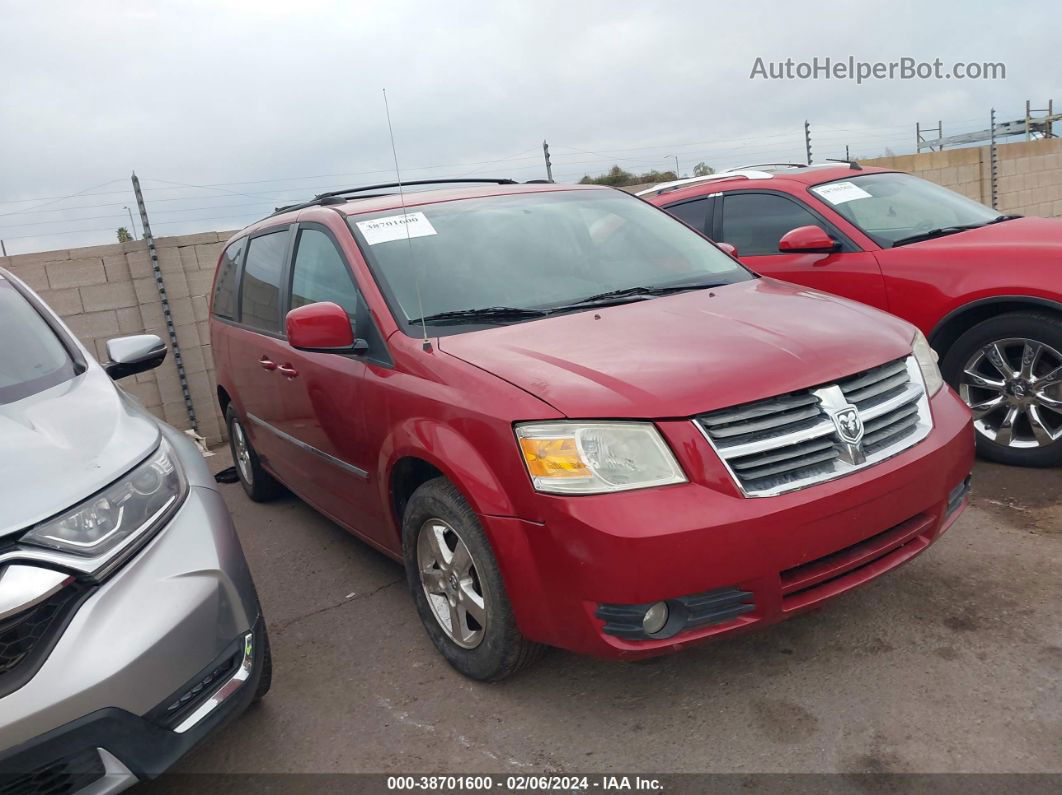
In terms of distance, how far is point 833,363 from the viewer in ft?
8.48

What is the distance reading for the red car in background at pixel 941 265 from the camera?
13.9 ft

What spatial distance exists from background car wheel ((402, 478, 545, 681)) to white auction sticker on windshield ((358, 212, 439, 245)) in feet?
3.64

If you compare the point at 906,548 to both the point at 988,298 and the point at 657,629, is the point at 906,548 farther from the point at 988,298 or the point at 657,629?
the point at 988,298

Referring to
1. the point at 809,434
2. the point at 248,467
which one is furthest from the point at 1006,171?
the point at 809,434

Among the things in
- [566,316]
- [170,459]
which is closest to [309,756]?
[170,459]

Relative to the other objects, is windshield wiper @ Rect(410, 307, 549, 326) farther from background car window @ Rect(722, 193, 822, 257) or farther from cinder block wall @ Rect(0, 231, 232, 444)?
cinder block wall @ Rect(0, 231, 232, 444)

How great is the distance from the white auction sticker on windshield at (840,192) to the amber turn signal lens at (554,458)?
355 cm

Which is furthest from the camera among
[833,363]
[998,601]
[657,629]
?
[998,601]

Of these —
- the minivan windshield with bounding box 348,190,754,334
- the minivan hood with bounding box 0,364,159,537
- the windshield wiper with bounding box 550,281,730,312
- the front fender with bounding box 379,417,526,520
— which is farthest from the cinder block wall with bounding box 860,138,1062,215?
the minivan hood with bounding box 0,364,159,537

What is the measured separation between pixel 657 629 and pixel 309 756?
116cm

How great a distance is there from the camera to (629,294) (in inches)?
130

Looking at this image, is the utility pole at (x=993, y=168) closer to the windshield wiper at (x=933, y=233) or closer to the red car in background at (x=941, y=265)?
the red car in background at (x=941, y=265)

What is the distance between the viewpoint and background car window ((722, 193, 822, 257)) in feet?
17.4

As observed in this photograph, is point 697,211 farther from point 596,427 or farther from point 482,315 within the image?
point 596,427
